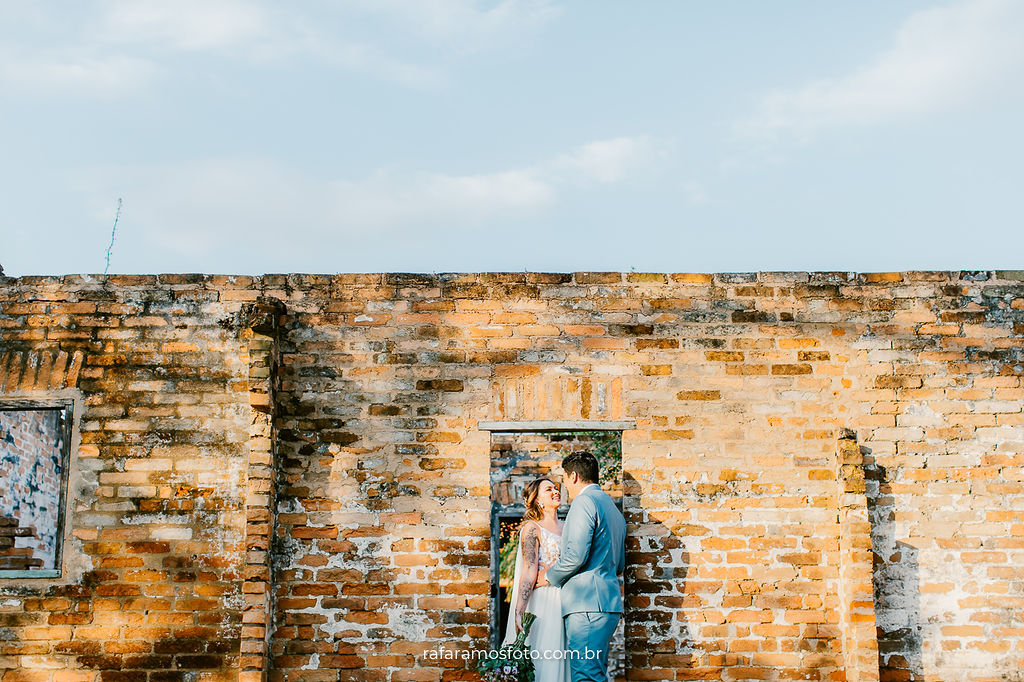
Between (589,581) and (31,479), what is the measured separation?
656 cm

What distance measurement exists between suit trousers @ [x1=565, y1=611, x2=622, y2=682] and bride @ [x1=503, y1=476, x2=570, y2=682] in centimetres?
23

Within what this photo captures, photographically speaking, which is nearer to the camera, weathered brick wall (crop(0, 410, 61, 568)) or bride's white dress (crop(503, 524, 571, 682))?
bride's white dress (crop(503, 524, 571, 682))

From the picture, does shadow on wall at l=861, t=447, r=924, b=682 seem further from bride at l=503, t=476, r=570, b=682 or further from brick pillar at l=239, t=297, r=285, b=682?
brick pillar at l=239, t=297, r=285, b=682

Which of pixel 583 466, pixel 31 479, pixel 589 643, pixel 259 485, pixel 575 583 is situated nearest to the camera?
pixel 589 643

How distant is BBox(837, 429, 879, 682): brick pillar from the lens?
18.0 feet

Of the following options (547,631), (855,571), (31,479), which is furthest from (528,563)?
(31,479)

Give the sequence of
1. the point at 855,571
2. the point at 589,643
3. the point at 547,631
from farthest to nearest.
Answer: the point at 855,571 < the point at 547,631 < the point at 589,643

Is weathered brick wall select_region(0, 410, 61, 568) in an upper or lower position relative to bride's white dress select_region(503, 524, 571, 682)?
upper

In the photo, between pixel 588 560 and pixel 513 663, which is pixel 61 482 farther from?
pixel 588 560

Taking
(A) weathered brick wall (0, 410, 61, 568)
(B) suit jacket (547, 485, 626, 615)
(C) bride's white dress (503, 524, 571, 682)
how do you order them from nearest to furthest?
(B) suit jacket (547, 485, 626, 615), (C) bride's white dress (503, 524, 571, 682), (A) weathered brick wall (0, 410, 61, 568)

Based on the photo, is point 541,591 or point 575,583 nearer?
point 575,583

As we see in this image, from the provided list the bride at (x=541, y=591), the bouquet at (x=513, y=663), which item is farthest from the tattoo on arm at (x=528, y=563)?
the bouquet at (x=513, y=663)

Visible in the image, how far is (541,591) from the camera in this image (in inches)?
215

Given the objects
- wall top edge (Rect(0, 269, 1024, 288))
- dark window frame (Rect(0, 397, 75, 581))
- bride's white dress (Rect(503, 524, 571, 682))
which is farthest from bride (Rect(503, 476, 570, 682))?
dark window frame (Rect(0, 397, 75, 581))
